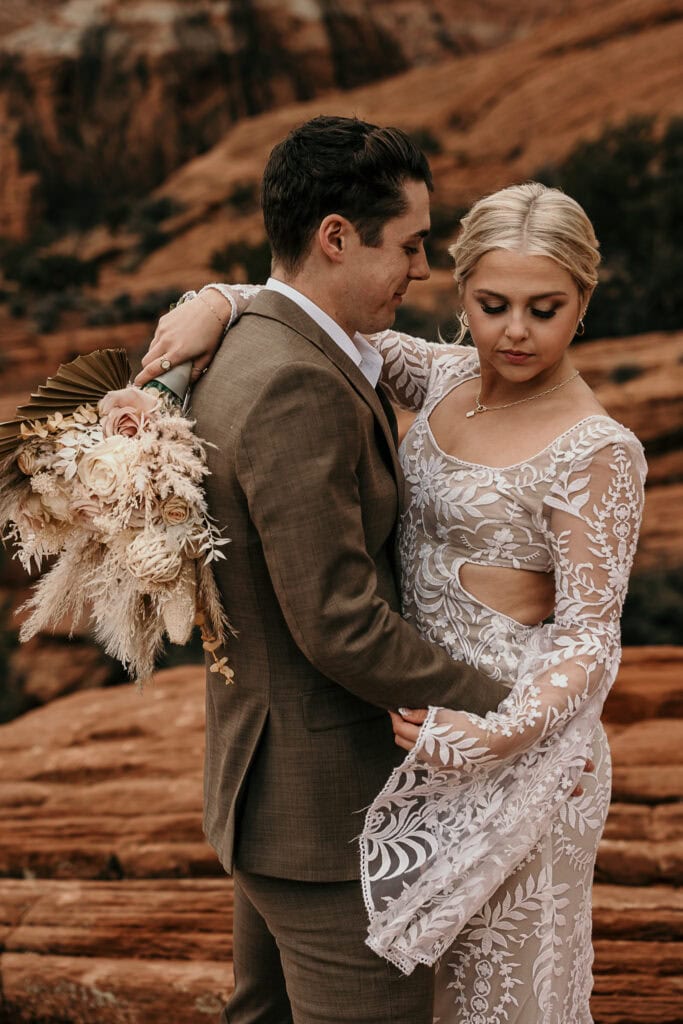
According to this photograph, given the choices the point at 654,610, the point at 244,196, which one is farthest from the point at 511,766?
the point at 244,196

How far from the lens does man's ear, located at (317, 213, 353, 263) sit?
1917 millimetres

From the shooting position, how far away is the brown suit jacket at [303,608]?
182cm

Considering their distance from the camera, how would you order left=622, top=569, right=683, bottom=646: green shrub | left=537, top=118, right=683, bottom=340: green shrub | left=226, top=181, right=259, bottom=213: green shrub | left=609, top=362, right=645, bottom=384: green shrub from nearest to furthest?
left=622, top=569, right=683, bottom=646: green shrub, left=609, top=362, right=645, bottom=384: green shrub, left=537, top=118, right=683, bottom=340: green shrub, left=226, top=181, right=259, bottom=213: green shrub

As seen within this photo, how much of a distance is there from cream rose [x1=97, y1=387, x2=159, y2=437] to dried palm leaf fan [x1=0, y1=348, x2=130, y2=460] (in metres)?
0.04

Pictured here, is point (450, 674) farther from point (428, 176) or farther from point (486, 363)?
point (428, 176)

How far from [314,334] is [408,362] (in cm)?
78

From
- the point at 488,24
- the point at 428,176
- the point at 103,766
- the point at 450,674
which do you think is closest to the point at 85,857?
the point at 103,766

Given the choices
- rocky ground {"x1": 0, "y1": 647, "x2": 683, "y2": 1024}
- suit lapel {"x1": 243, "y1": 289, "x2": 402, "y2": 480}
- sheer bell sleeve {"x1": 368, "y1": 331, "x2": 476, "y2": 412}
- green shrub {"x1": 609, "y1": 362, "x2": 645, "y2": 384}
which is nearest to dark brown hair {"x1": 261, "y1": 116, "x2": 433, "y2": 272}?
suit lapel {"x1": 243, "y1": 289, "x2": 402, "y2": 480}

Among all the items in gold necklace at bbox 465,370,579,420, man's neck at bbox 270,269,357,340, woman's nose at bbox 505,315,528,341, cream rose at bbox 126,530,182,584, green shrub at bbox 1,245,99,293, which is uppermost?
man's neck at bbox 270,269,357,340

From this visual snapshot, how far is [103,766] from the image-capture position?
4.65 metres

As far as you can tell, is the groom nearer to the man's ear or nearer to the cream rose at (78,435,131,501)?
the man's ear

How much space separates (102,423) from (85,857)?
2886 millimetres

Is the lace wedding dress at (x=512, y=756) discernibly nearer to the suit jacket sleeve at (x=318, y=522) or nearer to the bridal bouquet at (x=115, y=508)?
the suit jacket sleeve at (x=318, y=522)

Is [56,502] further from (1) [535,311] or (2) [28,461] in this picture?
(1) [535,311]
